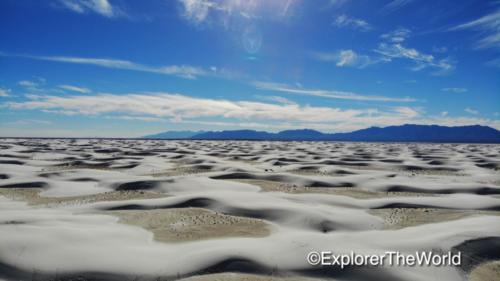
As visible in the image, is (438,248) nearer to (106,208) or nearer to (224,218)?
(224,218)

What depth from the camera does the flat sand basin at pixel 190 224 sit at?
6422 mm

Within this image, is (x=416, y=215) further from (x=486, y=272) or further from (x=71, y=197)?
(x=71, y=197)

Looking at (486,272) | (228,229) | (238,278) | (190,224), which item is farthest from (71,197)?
→ (486,272)

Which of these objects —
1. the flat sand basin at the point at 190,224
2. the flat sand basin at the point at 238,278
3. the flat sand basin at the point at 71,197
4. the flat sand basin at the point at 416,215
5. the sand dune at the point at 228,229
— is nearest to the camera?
the flat sand basin at the point at 238,278

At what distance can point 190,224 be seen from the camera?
23.6 ft

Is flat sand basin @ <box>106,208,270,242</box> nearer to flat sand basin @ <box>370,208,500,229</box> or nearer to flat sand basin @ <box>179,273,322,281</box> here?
flat sand basin @ <box>179,273,322,281</box>

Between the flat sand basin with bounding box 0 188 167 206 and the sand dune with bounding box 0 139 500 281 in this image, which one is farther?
the flat sand basin with bounding box 0 188 167 206

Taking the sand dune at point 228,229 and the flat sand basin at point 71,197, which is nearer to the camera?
the sand dune at point 228,229

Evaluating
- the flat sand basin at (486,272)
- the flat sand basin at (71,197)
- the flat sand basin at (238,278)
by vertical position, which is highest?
the flat sand basin at (238,278)

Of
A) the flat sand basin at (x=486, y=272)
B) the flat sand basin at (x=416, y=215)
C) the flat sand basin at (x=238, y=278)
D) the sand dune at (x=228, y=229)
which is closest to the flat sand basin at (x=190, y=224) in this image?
the sand dune at (x=228, y=229)

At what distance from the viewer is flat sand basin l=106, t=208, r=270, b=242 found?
642 centimetres

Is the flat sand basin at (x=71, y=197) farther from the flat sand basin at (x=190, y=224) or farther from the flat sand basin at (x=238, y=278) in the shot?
the flat sand basin at (x=238, y=278)

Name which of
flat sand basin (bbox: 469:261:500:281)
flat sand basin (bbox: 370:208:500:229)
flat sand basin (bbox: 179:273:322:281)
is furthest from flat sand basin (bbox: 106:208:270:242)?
flat sand basin (bbox: 469:261:500:281)

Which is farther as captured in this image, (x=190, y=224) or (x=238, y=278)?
(x=190, y=224)
